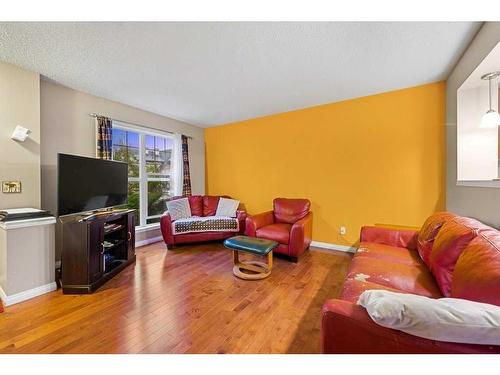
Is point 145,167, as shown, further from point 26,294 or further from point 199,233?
point 26,294

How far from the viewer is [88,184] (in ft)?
7.77

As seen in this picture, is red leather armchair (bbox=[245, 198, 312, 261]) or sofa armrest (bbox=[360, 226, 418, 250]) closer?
sofa armrest (bbox=[360, 226, 418, 250])

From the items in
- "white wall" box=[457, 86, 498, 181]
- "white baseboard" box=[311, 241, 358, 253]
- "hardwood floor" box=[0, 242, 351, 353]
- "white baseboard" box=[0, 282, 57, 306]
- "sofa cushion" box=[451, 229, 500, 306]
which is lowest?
"hardwood floor" box=[0, 242, 351, 353]

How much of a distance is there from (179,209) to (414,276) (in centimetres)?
325

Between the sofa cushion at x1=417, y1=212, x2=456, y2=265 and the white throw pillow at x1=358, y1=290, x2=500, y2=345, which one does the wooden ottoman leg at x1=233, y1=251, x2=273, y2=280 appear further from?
the white throw pillow at x1=358, y1=290, x2=500, y2=345

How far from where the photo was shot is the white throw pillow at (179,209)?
3.55 meters

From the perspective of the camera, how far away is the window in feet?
11.7

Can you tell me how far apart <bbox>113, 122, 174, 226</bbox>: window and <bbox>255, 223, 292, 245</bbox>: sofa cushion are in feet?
7.27

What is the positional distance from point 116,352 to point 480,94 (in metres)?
3.98

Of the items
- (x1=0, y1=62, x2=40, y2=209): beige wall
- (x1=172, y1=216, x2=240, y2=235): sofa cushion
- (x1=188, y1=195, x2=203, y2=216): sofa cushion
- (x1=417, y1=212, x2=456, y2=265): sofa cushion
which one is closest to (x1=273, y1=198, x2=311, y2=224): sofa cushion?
(x1=172, y1=216, x2=240, y2=235): sofa cushion

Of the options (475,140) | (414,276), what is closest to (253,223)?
(414,276)

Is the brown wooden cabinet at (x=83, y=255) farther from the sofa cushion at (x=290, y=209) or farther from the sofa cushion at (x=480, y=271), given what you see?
the sofa cushion at (x=480, y=271)

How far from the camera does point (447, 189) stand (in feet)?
8.39
